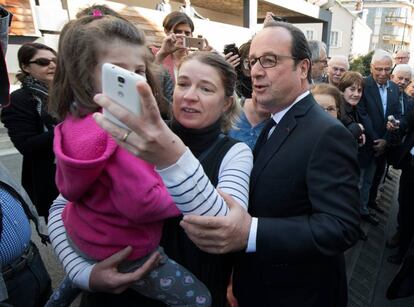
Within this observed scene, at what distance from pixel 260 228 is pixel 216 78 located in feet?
2.08

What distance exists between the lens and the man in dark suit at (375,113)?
4102 mm

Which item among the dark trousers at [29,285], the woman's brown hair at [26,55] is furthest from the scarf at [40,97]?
the dark trousers at [29,285]

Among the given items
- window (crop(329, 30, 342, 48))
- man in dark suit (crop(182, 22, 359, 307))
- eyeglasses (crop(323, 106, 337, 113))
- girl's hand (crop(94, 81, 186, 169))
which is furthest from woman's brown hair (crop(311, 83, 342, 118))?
window (crop(329, 30, 342, 48))

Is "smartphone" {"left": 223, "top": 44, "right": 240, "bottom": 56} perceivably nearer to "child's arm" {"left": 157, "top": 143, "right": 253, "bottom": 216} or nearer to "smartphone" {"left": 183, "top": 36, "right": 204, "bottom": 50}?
"smartphone" {"left": 183, "top": 36, "right": 204, "bottom": 50}

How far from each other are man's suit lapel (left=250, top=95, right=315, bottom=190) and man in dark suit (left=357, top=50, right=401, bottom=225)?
10.1 feet

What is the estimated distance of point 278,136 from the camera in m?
1.32

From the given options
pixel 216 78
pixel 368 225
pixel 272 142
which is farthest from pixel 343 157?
pixel 368 225

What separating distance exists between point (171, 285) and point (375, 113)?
3.80 m

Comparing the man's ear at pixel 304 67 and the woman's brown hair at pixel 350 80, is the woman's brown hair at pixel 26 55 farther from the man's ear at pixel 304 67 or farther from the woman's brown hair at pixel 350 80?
the woman's brown hair at pixel 350 80

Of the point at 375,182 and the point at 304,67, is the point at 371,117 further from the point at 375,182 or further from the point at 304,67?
the point at 304,67

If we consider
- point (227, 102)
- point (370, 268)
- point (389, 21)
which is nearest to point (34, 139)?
point (227, 102)

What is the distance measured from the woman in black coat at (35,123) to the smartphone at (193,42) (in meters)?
1.10

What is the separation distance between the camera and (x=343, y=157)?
117cm

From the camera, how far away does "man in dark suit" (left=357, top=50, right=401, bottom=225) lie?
410cm
